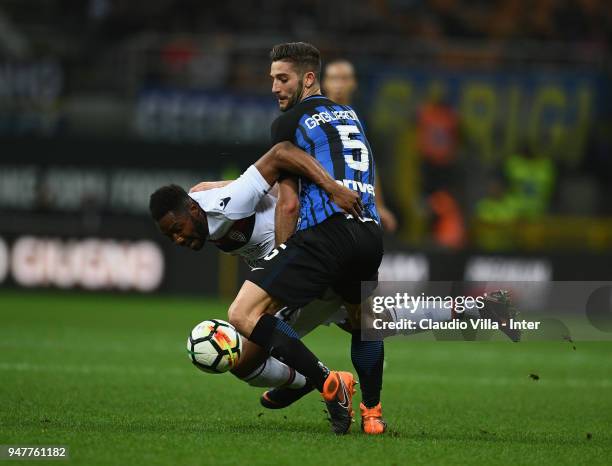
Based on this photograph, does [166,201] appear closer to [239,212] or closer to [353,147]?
[239,212]

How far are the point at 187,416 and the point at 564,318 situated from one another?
211 cm

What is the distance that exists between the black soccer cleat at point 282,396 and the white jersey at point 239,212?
87 centimetres

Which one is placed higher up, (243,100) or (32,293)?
(243,100)

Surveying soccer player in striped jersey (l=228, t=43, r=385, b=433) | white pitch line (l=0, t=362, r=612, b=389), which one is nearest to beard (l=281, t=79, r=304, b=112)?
soccer player in striped jersey (l=228, t=43, r=385, b=433)

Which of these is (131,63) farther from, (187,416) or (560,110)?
(187,416)

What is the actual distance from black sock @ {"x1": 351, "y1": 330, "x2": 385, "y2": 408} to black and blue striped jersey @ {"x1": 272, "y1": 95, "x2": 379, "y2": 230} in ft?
2.29

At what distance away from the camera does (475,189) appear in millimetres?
17469

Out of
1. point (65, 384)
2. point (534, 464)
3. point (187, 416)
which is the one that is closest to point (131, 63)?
point (65, 384)

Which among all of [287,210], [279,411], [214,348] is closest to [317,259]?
[287,210]

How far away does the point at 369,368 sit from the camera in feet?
19.7

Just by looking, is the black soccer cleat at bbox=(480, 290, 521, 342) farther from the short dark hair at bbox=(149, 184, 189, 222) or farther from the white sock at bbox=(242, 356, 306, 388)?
the short dark hair at bbox=(149, 184, 189, 222)

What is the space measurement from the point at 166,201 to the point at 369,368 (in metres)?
1.37

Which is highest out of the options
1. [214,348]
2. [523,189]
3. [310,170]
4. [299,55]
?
[299,55]

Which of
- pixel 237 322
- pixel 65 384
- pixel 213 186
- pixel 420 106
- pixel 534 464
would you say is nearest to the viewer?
pixel 534 464
